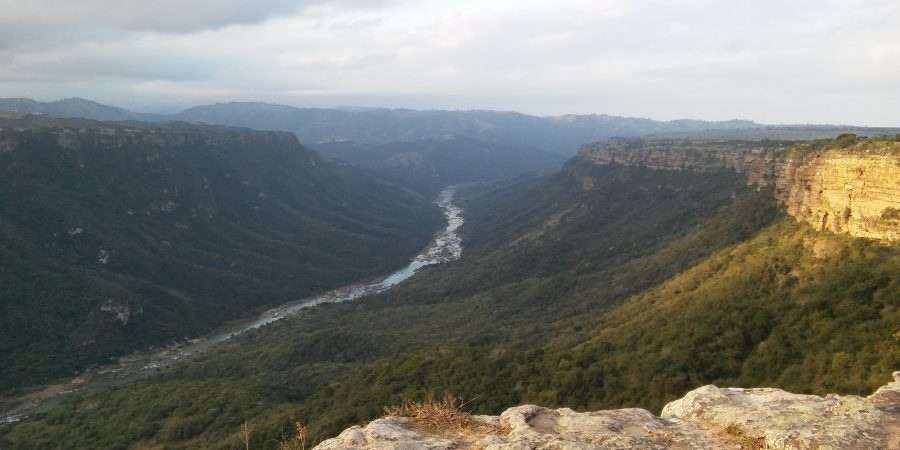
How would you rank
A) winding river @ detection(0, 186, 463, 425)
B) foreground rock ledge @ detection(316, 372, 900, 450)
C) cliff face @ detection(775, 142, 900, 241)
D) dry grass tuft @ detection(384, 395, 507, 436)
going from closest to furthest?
foreground rock ledge @ detection(316, 372, 900, 450) → dry grass tuft @ detection(384, 395, 507, 436) → cliff face @ detection(775, 142, 900, 241) → winding river @ detection(0, 186, 463, 425)

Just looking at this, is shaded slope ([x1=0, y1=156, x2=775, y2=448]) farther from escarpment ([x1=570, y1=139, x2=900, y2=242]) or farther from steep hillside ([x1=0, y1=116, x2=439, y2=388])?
steep hillside ([x1=0, y1=116, x2=439, y2=388])

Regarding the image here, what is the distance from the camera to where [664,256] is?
7338 cm

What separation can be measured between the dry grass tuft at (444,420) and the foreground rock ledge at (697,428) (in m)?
0.22

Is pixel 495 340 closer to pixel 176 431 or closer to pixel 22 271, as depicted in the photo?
pixel 176 431

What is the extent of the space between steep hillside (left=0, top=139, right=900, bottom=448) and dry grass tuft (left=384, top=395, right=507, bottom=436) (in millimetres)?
19599

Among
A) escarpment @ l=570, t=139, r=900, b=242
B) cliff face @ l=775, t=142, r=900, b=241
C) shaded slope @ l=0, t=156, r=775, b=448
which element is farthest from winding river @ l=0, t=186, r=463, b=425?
cliff face @ l=775, t=142, r=900, b=241

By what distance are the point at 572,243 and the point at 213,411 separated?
70.4 m

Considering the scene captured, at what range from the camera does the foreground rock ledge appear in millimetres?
11352

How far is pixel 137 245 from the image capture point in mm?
125938

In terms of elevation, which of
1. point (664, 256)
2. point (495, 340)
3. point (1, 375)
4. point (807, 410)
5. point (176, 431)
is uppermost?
point (807, 410)

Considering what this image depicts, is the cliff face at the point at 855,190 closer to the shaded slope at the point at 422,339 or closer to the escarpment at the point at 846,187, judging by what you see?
the escarpment at the point at 846,187

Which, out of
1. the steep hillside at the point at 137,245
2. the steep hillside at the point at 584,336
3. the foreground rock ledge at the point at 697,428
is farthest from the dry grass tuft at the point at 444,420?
the steep hillside at the point at 137,245

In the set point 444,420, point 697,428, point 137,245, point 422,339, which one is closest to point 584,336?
point 422,339

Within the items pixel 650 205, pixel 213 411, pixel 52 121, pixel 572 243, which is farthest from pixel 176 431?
pixel 52 121
